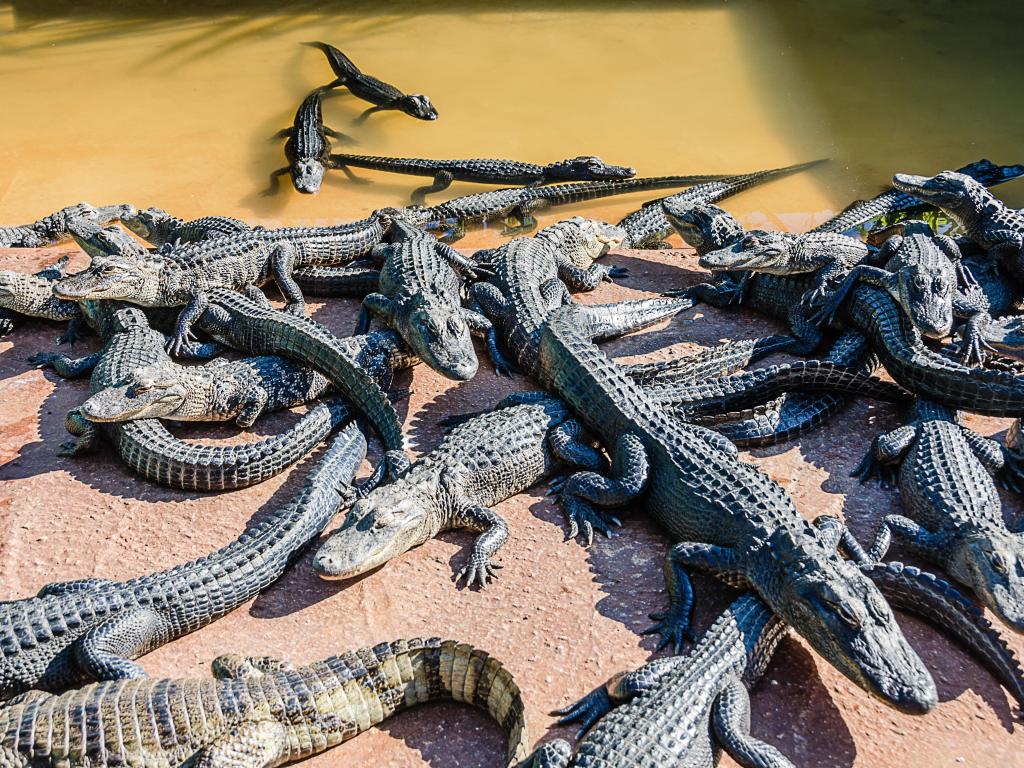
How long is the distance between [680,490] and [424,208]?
4.08 meters

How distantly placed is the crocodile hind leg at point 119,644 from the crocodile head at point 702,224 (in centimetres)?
436

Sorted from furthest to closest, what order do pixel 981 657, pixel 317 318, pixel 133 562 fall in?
pixel 317 318, pixel 133 562, pixel 981 657

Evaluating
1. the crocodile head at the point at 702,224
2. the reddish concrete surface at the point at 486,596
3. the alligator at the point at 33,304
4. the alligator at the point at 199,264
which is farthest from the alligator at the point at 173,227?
the crocodile head at the point at 702,224

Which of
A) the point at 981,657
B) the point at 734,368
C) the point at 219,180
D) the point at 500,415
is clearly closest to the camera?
the point at 981,657

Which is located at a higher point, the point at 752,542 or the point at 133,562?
the point at 752,542

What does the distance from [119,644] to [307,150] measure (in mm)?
5668

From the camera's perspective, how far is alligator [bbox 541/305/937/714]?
3312 mm

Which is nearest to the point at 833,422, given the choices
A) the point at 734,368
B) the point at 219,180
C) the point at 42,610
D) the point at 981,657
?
the point at 734,368

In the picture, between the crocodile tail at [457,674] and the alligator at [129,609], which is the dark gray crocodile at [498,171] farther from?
the crocodile tail at [457,674]

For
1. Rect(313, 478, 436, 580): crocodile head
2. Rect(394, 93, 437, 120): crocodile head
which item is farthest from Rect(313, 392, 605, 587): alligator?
Rect(394, 93, 437, 120): crocodile head

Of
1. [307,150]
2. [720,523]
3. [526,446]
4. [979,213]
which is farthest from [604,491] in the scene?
[307,150]

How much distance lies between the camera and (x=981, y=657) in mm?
3592

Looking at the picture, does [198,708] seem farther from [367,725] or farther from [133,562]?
[133,562]

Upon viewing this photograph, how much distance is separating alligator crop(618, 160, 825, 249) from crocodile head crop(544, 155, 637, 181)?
16.8 inches
